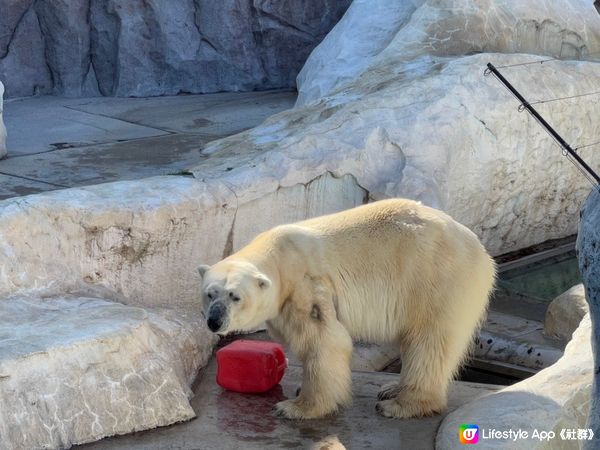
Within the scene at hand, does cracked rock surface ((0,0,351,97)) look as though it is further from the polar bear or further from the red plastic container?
the polar bear

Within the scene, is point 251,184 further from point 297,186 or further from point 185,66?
point 185,66

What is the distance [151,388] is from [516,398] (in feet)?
5.37

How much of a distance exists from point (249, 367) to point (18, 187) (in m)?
2.35

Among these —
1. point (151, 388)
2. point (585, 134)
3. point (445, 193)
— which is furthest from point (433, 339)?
point (585, 134)

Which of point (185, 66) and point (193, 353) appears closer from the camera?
point (193, 353)

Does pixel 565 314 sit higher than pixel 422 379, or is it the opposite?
pixel 422 379

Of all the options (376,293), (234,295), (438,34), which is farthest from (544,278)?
(234,295)

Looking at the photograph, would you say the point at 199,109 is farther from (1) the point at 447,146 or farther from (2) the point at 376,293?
(2) the point at 376,293

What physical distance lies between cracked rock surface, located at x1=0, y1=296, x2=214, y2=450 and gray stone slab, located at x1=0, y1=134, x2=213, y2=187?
1887mm

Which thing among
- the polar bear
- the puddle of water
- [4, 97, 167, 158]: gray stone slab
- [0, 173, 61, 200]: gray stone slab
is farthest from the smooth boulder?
[4, 97, 167, 158]: gray stone slab

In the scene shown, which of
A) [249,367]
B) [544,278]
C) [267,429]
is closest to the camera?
[267,429]

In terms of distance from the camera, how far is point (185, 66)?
1071 centimetres

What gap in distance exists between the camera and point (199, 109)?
382 inches

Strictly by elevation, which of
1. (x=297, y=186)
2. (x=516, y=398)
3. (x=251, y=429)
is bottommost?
(x=251, y=429)
